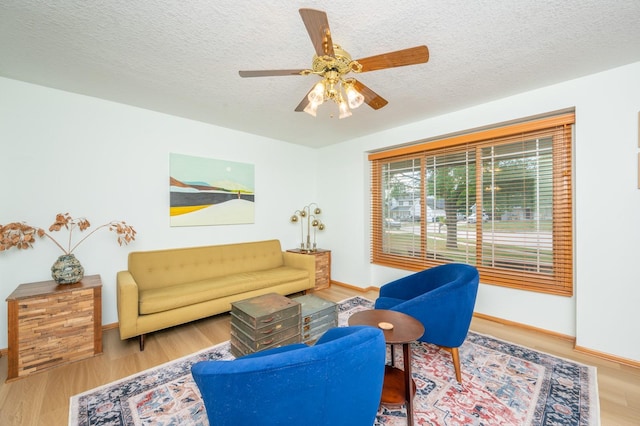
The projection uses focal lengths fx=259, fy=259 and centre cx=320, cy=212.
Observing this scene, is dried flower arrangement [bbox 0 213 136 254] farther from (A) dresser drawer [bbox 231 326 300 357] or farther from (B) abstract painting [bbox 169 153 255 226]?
(A) dresser drawer [bbox 231 326 300 357]

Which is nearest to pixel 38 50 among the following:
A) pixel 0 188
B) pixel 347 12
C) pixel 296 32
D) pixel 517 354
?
pixel 0 188

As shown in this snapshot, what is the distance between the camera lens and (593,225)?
235 cm

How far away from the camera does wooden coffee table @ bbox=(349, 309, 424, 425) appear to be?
5.10 feet

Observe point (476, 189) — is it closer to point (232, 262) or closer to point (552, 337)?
point (552, 337)

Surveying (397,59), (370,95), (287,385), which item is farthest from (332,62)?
(287,385)

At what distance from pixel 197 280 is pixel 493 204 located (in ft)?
12.3

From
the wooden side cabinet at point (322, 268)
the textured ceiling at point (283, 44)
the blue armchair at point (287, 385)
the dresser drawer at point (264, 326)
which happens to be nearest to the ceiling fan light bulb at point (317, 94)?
the textured ceiling at point (283, 44)

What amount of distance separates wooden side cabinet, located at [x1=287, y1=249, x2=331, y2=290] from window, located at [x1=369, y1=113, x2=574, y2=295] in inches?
43.2

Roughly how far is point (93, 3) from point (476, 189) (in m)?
3.76

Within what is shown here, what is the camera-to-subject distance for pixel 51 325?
6.98 feet

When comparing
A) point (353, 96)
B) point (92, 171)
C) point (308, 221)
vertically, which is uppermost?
point (353, 96)

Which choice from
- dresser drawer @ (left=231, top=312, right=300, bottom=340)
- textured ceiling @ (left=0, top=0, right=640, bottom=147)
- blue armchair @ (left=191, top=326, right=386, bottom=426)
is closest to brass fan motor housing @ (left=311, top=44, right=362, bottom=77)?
textured ceiling @ (left=0, top=0, right=640, bottom=147)

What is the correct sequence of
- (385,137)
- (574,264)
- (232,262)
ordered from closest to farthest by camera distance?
(574,264)
(232,262)
(385,137)

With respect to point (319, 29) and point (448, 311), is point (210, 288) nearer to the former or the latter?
point (448, 311)
